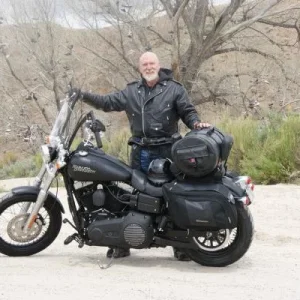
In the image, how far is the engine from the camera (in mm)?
5031

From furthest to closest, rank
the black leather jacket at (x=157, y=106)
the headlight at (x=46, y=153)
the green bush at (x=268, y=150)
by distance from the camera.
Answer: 1. the green bush at (x=268, y=150)
2. the black leather jacket at (x=157, y=106)
3. the headlight at (x=46, y=153)

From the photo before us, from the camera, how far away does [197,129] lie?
5.12m

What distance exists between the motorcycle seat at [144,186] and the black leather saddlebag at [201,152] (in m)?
0.28

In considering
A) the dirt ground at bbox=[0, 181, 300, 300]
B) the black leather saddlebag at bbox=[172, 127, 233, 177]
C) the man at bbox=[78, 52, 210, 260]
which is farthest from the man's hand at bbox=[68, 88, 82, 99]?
the dirt ground at bbox=[0, 181, 300, 300]

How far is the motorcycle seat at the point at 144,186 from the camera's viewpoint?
16.6 feet

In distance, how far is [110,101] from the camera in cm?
566

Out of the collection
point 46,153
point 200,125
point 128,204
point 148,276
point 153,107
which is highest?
point 153,107

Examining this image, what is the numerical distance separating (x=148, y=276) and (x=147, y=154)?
123 cm

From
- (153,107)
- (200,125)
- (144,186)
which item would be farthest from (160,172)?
(153,107)

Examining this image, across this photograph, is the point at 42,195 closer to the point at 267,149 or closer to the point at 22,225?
the point at 22,225

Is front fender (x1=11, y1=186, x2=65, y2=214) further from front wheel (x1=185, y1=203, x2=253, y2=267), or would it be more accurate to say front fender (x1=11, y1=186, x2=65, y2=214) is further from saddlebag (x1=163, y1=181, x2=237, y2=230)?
front wheel (x1=185, y1=203, x2=253, y2=267)

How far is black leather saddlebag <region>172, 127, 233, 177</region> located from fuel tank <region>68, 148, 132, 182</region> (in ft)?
1.56

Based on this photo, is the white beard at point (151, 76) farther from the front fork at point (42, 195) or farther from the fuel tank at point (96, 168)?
the front fork at point (42, 195)

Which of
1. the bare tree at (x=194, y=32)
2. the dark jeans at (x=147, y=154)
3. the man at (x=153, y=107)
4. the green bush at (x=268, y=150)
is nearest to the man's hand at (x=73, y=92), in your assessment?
the man at (x=153, y=107)
